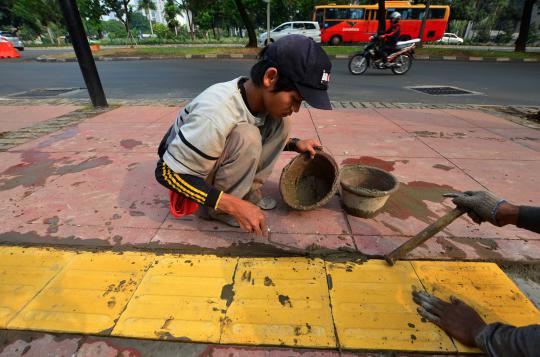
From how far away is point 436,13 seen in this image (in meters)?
20.0

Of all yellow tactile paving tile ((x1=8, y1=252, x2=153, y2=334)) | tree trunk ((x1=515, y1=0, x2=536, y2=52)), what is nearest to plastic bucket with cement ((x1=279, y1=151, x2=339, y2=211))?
yellow tactile paving tile ((x1=8, y1=252, x2=153, y2=334))

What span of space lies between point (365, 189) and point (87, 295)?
5.77 ft

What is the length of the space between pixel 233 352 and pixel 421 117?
4.67 metres

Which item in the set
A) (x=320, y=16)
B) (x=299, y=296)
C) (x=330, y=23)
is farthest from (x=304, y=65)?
(x=320, y=16)

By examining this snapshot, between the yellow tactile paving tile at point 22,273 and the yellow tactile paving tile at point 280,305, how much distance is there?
1.05 meters

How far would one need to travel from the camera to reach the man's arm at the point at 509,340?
1.08m

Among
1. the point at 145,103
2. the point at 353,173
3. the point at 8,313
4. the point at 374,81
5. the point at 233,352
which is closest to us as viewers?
the point at 233,352

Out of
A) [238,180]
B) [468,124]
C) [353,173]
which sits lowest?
[468,124]

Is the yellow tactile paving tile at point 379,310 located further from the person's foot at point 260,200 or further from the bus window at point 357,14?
the bus window at point 357,14

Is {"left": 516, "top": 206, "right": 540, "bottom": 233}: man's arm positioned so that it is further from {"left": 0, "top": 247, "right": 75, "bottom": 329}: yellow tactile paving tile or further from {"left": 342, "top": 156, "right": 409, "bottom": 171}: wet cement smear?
{"left": 0, "top": 247, "right": 75, "bottom": 329}: yellow tactile paving tile

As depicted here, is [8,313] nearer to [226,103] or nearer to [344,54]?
[226,103]

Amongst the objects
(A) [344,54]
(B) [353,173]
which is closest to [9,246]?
(B) [353,173]

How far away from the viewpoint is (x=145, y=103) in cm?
577

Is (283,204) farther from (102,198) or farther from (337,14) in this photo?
(337,14)
